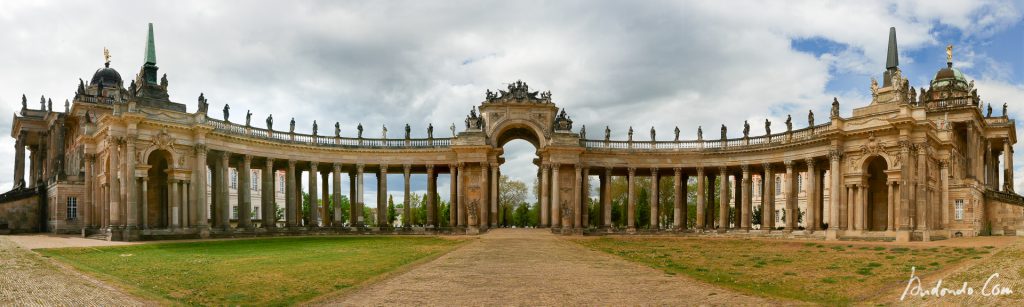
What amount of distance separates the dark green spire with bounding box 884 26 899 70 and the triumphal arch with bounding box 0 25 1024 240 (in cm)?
10

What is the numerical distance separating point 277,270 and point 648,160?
4732 centimetres

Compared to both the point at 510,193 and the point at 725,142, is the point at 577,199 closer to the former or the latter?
the point at 725,142

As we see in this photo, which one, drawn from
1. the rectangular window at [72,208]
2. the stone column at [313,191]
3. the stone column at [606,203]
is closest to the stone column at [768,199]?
the stone column at [606,203]

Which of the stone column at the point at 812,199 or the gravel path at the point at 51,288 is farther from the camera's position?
the stone column at the point at 812,199

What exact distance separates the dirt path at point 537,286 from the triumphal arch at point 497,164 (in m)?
30.5

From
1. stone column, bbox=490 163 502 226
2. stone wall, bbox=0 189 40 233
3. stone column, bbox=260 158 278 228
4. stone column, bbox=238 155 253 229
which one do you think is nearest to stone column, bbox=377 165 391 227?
stone column, bbox=260 158 278 228

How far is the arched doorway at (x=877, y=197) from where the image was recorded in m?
55.0

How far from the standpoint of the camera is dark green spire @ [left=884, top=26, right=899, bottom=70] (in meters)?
54.8

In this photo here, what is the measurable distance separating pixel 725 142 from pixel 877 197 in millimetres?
14320

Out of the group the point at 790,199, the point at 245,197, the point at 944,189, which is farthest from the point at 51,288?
the point at 944,189

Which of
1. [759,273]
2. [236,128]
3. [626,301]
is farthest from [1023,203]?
[236,128]

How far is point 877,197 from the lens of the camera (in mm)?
55469

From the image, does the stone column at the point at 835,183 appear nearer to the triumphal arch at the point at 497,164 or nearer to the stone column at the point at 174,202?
the triumphal arch at the point at 497,164

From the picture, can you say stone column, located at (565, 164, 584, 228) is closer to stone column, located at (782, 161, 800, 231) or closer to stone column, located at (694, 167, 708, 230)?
stone column, located at (694, 167, 708, 230)
